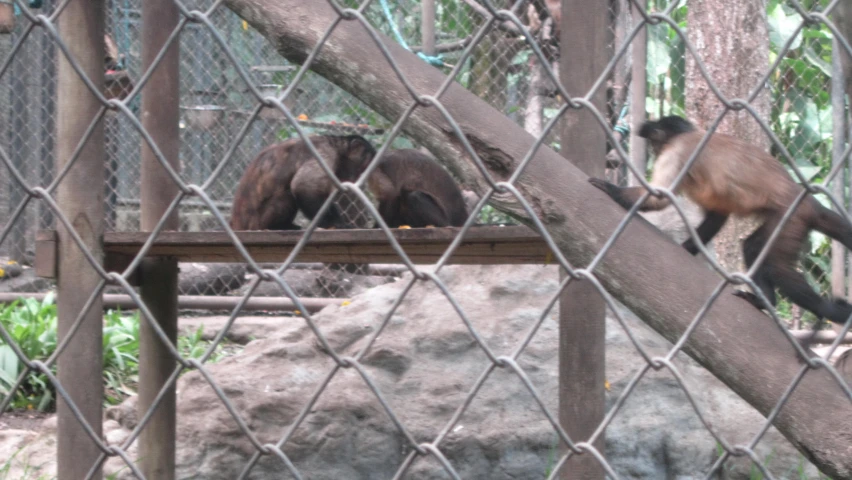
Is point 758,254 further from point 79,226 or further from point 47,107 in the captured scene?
point 47,107

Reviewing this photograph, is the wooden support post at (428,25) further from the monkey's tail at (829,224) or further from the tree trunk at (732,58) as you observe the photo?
the monkey's tail at (829,224)

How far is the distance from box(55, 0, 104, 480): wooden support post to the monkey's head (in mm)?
1788

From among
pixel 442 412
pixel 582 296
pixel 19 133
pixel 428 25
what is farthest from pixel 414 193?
pixel 19 133

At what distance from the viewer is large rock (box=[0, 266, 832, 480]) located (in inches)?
137

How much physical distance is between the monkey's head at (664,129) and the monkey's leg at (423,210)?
61.7 inches

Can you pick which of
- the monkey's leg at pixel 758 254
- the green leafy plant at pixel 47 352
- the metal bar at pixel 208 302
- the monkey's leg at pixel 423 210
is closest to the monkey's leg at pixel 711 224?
the monkey's leg at pixel 758 254

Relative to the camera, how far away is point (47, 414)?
15.0 feet

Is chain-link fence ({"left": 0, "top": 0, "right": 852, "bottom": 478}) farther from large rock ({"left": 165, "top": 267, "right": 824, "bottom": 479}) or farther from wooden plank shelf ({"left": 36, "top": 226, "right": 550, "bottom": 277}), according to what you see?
large rock ({"left": 165, "top": 267, "right": 824, "bottom": 479})

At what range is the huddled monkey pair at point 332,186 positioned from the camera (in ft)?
14.5

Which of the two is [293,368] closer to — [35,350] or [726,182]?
[35,350]

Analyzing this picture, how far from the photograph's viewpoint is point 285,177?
4.54 metres

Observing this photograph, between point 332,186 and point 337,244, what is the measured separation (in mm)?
1822

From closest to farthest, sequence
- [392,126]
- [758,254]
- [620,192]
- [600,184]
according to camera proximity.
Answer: [600,184], [620,192], [758,254], [392,126]

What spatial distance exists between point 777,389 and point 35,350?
4001 mm
